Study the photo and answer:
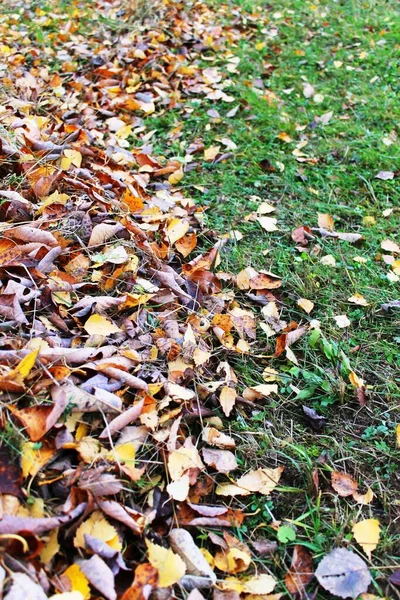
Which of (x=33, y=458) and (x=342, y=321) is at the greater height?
(x=33, y=458)

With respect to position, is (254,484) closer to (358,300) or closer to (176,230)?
(358,300)

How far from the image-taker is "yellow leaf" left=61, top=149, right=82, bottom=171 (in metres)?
2.54

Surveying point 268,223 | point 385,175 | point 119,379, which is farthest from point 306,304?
point 385,175

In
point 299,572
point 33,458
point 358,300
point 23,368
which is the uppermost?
point 23,368

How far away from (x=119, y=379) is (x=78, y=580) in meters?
0.61

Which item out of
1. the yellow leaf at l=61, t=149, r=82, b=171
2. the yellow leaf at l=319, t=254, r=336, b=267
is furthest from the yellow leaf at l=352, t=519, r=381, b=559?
the yellow leaf at l=61, t=149, r=82, b=171

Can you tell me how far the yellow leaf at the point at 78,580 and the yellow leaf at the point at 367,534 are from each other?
0.79 meters

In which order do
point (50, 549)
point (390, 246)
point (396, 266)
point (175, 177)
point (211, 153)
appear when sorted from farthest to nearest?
point (211, 153) < point (175, 177) < point (390, 246) < point (396, 266) < point (50, 549)

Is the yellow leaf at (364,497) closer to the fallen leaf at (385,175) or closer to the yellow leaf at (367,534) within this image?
the yellow leaf at (367,534)

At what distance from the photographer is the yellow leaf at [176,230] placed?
98.3 inches

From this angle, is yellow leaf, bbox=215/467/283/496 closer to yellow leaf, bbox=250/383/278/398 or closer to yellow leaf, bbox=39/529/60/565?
yellow leaf, bbox=250/383/278/398

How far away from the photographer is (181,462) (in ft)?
5.38

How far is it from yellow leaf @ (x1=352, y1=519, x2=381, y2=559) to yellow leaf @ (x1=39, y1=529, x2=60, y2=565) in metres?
0.86

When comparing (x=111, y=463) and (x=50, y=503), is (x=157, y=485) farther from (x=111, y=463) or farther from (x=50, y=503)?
(x=50, y=503)
